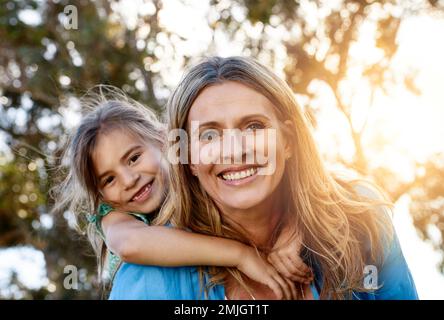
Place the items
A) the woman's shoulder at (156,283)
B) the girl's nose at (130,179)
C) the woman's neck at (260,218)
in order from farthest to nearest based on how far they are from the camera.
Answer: the girl's nose at (130,179) < the woman's neck at (260,218) < the woman's shoulder at (156,283)

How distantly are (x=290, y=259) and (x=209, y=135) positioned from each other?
1.49 ft

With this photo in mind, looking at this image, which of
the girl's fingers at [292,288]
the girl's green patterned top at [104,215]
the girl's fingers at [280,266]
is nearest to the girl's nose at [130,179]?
the girl's green patterned top at [104,215]

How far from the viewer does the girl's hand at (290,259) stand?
1.94 meters

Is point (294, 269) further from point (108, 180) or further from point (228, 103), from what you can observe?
point (108, 180)

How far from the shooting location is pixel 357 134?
7.45 metres

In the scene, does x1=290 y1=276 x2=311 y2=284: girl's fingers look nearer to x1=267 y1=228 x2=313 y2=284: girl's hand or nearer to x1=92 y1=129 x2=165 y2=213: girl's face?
x1=267 y1=228 x2=313 y2=284: girl's hand

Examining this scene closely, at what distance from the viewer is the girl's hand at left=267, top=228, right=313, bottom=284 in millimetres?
1939

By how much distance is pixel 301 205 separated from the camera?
204 centimetres

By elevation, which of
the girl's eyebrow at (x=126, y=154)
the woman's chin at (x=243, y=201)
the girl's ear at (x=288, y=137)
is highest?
the girl's eyebrow at (x=126, y=154)

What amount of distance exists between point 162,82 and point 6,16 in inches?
102

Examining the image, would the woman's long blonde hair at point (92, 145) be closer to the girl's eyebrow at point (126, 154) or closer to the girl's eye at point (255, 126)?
the girl's eyebrow at point (126, 154)

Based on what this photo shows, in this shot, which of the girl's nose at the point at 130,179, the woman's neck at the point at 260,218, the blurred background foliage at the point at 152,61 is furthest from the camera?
the blurred background foliage at the point at 152,61

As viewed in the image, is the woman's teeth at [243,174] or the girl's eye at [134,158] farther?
the girl's eye at [134,158]

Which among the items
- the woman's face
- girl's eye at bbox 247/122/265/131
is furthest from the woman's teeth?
girl's eye at bbox 247/122/265/131
